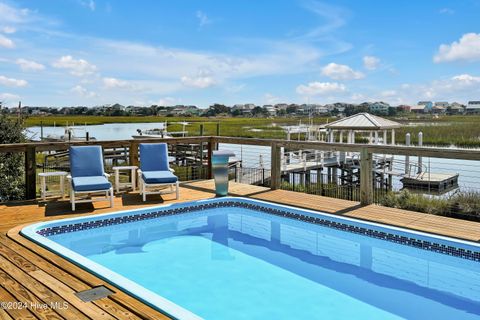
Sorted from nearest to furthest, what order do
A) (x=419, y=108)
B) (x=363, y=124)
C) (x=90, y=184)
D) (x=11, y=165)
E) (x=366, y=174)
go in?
(x=90, y=184) → (x=366, y=174) → (x=11, y=165) → (x=363, y=124) → (x=419, y=108)

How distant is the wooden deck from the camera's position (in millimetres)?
2873

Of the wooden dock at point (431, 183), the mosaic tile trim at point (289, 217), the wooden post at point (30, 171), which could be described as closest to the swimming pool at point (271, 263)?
the mosaic tile trim at point (289, 217)

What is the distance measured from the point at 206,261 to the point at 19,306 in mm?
2172

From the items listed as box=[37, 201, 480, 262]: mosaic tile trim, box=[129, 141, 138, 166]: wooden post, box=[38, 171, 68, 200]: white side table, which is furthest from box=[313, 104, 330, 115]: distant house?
box=[38, 171, 68, 200]: white side table

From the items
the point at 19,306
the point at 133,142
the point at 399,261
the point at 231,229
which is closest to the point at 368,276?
the point at 399,261

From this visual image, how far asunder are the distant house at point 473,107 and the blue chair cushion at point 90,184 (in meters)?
36.2

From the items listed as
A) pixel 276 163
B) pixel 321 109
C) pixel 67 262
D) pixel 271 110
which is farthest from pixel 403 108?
Result: pixel 67 262

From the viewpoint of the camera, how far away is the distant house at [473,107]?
35.6m

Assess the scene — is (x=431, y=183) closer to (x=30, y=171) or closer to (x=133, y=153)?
(x=133, y=153)

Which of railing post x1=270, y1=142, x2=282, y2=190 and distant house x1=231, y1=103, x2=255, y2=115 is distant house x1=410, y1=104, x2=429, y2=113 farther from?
railing post x1=270, y1=142, x2=282, y2=190

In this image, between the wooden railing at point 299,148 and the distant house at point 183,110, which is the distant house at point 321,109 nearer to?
the distant house at point 183,110

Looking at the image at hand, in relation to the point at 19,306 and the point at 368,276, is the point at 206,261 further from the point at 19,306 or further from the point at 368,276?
the point at 19,306

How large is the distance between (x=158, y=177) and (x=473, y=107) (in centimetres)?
3635

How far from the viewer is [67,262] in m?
3.85
